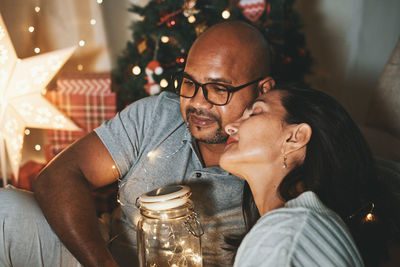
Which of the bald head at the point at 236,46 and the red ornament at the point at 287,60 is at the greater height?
the bald head at the point at 236,46

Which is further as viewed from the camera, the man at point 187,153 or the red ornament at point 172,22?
the red ornament at point 172,22

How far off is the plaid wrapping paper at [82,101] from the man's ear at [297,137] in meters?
1.54

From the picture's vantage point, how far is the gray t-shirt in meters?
1.31

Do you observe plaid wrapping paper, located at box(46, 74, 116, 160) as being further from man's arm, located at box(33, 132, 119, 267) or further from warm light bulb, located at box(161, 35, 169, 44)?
man's arm, located at box(33, 132, 119, 267)

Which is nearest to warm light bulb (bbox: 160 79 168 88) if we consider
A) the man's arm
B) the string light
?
the man's arm

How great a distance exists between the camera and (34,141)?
2.52 m

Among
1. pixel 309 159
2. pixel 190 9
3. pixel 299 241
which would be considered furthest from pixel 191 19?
pixel 299 241

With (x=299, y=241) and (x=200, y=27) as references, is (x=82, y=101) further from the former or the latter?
(x=299, y=241)

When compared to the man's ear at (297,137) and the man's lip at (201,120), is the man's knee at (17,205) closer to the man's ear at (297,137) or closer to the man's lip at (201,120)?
the man's lip at (201,120)

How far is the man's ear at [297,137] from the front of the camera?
35.7 inches

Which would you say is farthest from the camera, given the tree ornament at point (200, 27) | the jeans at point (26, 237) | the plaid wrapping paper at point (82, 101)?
the plaid wrapping paper at point (82, 101)

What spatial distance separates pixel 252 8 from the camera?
2174mm

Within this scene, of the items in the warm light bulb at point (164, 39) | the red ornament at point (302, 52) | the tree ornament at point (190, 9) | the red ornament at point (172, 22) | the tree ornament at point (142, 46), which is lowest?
the red ornament at point (302, 52)

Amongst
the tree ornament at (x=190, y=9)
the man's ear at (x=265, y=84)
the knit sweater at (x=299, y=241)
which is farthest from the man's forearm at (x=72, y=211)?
the tree ornament at (x=190, y=9)
